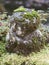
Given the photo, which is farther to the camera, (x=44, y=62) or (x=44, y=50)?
(x=44, y=50)

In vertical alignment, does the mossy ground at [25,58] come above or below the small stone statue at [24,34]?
below

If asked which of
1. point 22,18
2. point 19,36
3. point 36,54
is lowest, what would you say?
point 36,54

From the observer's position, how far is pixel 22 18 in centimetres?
1071

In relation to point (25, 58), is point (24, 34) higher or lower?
higher

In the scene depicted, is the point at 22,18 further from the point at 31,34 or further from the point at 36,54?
the point at 36,54

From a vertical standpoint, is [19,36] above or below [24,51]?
above

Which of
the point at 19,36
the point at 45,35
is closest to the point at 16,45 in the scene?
the point at 19,36

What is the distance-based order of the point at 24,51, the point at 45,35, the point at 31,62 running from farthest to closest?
the point at 45,35 < the point at 24,51 < the point at 31,62

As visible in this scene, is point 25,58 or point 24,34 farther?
point 24,34

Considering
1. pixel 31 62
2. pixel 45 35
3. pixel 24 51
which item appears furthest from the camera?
pixel 45 35

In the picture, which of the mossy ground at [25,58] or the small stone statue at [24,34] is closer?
the mossy ground at [25,58]

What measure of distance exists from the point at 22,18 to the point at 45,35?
1806mm

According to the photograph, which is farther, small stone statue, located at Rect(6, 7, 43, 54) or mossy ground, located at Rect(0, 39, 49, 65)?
small stone statue, located at Rect(6, 7, 43, 54)

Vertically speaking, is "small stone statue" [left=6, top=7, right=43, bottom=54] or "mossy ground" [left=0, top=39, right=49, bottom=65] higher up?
"small stone statue" [left=6, top=7, right=43, bottom=54]
